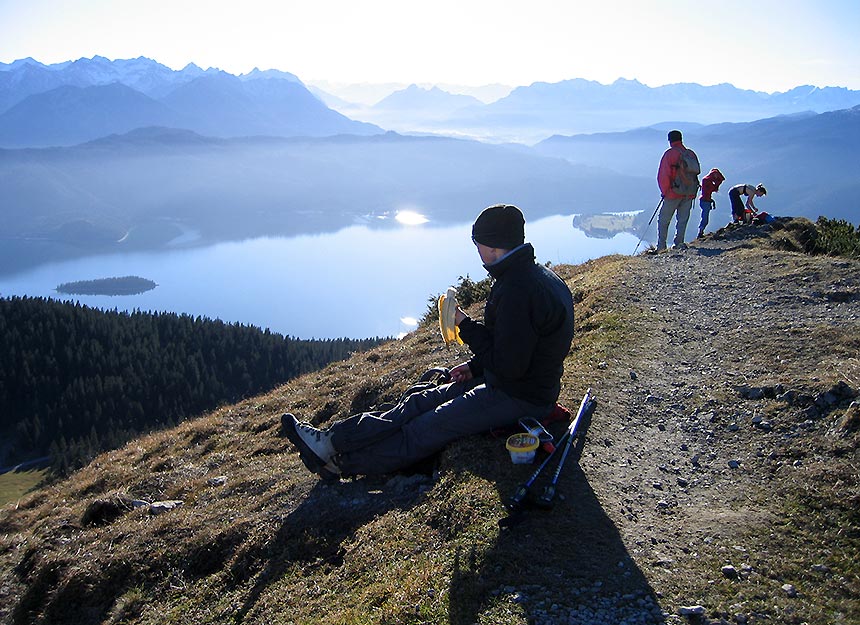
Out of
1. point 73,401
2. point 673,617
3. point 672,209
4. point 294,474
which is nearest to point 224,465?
point 294,474

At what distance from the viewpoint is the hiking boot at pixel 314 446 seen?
7.03 metres

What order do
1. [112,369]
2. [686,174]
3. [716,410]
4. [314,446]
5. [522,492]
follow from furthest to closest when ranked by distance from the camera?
[112,369] < [686,174] < [716,410] < [314,446] < [522,492]

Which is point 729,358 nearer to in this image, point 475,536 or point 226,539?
point 475,536

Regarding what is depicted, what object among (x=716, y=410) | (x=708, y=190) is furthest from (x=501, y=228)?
(x=708, y=190)

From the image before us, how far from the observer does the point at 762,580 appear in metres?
4.44

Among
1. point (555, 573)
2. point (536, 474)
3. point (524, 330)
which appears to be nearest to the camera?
point (555, 573)

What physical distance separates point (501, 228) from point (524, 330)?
3.58ft

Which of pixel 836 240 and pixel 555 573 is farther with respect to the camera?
pixel 836 240

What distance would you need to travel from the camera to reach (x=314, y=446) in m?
7.05

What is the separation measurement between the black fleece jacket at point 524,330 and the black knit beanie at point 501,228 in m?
0.14

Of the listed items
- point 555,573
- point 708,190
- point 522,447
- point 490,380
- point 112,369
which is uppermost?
point 708,190

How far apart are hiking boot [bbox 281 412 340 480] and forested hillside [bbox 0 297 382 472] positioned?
2949 inches

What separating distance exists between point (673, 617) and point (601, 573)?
0.61 meters

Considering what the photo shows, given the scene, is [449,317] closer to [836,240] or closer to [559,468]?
[559,468]
